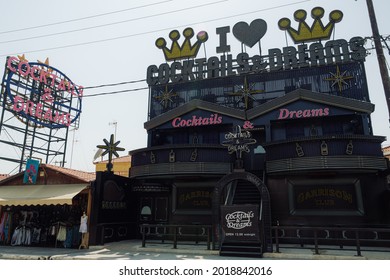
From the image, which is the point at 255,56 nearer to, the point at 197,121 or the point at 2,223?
the point at 197,121

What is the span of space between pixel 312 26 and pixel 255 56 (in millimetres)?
5447

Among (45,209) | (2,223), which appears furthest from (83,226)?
(2,223)

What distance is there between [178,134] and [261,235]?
445 inches

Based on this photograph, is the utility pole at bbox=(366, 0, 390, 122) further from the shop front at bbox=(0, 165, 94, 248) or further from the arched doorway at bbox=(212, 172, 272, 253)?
the shop front at bbox=(0, 165, 94, 248)

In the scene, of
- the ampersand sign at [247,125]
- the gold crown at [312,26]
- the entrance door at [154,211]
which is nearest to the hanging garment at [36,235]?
the entrance door at [154,211]

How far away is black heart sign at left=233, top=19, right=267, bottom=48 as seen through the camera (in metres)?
26.3

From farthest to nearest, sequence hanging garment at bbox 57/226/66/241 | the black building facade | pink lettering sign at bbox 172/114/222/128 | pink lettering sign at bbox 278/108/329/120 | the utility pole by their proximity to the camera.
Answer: pink lettering sign at bbox 172/114/222/128, pink lettering sign at bbox 278/108/329/120, hanging garment at bbox 57/226/66/241, the black building facade, the utility pole

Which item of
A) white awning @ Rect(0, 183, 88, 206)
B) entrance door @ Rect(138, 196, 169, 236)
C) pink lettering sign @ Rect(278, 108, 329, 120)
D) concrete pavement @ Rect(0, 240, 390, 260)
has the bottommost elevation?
concrete pavement @ Rect(0, 240, 390, 260)

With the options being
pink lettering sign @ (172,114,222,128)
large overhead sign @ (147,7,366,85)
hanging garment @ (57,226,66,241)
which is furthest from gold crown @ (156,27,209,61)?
hanging garment @ (57,226,66,241)

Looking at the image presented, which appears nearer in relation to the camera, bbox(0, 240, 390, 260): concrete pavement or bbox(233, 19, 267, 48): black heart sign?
bbox(0, 240, 390, 260): concrete pavement

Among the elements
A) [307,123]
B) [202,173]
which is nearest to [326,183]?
[307,123]

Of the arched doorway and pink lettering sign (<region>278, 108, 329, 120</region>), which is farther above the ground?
pink lettering sign (<region>278, 108, 329, 120</region>)

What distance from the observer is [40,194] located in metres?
17.2

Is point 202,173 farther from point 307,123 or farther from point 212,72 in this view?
point 212,72
